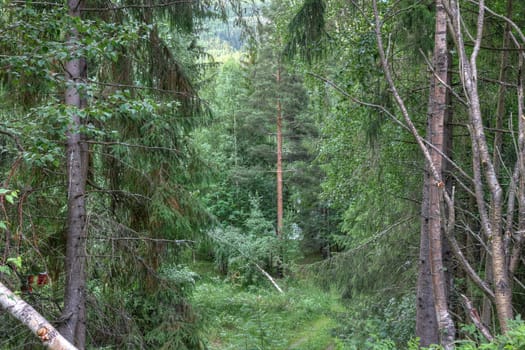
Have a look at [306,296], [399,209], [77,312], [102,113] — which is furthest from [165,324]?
[306,296]

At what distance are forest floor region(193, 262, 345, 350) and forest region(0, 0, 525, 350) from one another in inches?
14.7

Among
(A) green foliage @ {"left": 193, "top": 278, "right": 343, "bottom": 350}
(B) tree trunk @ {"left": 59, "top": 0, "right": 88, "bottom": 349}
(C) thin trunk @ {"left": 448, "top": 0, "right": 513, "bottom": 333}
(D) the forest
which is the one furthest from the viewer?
(A) green foliage @ {"left": 193, "top": 278, "right": 343, "bottom": 350}

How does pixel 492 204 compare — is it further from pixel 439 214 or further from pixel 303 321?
pixel 303 321

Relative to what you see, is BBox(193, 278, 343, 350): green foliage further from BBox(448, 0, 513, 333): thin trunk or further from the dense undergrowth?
BBox(448, 0, 513, 333): thin trunk

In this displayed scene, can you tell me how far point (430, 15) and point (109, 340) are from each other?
489 cm

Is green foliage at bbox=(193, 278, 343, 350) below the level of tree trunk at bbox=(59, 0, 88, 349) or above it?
below

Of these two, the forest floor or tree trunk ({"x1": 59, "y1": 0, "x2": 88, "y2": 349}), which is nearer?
tree trunk ({"x1": 59, "y1": 0, "x2": 88, "y2": 349})

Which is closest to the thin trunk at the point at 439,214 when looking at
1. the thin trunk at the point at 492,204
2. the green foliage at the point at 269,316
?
the thin trunk at the point at 492,204

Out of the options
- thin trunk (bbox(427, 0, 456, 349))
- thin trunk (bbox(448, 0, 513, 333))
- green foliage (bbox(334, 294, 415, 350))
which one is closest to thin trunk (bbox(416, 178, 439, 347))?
green foliage (bbox(334, 294, 415, 350))

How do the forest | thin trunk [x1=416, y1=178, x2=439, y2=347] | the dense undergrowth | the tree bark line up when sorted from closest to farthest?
the tree bark
the forest
the dense undergrowth
thin trunk [x1=416, y1=178, x2=439, y2=347]

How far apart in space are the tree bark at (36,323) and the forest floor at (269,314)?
650 centimetres

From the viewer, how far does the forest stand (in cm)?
300

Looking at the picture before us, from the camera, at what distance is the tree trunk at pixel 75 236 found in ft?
14.4

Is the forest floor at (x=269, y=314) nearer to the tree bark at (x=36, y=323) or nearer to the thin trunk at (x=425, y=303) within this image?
the thin trunk at (x=425, y=303)
